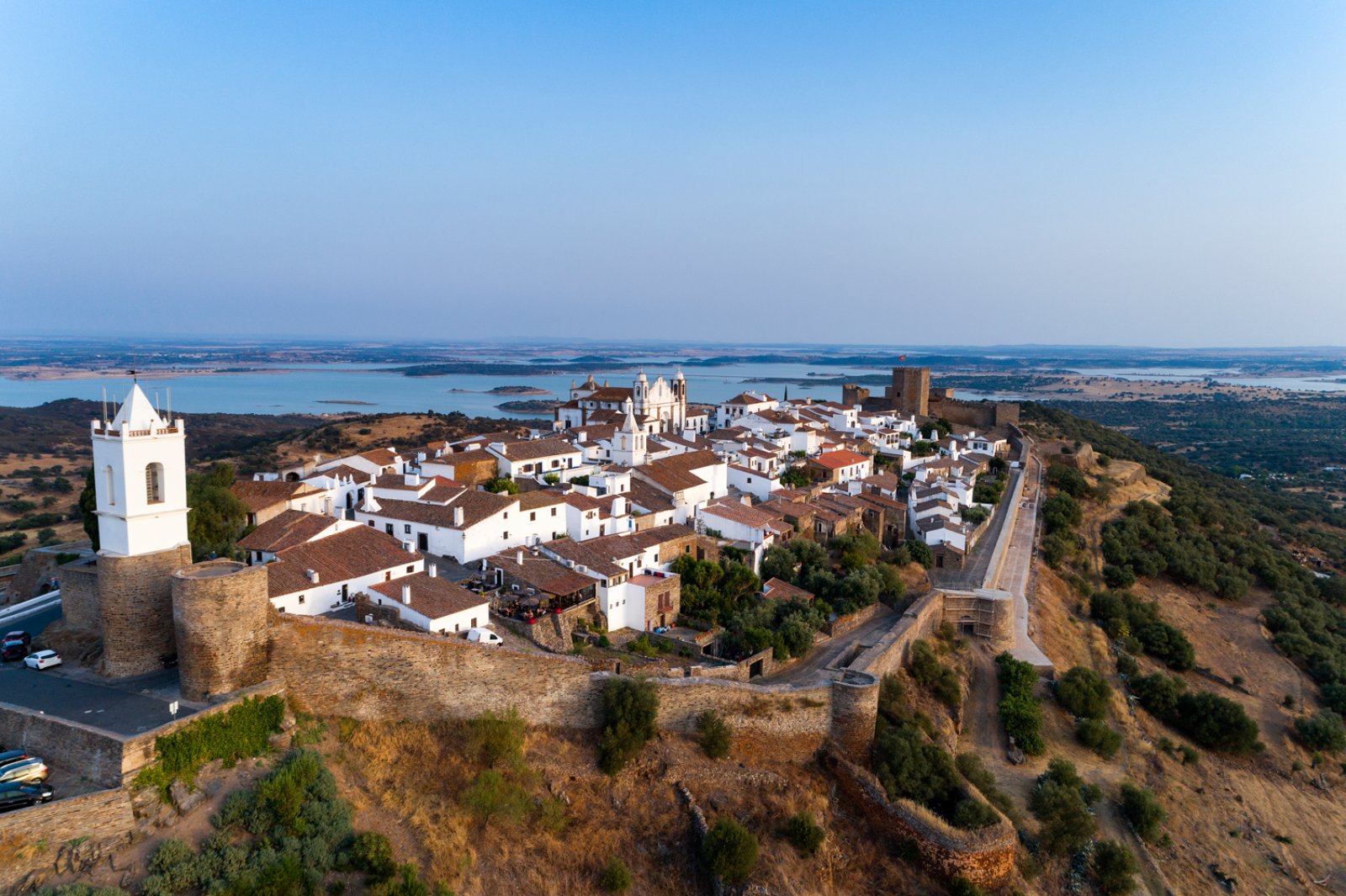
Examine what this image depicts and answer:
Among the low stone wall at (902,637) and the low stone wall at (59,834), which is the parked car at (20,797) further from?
→ the low stone wall at (902,637)

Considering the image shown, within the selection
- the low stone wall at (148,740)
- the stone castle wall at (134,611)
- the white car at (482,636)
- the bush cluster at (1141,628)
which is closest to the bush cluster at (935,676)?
the bush cluster at (1141,628)

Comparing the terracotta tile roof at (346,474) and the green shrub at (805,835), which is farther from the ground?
the terracotta tile roof at (346,474)

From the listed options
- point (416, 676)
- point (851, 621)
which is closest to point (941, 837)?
point (851, 621)

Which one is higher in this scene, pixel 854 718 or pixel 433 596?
pixel 433 596

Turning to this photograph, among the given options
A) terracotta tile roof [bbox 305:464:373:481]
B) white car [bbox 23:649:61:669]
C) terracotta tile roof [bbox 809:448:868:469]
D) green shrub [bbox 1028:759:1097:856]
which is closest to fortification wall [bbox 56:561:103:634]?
white car [bbox 23:649:61:669]

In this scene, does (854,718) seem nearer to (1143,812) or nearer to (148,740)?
(1143,812)

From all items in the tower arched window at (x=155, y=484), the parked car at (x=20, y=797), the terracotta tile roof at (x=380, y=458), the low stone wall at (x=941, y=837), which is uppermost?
the tower arched window at (x=155, y=484)
